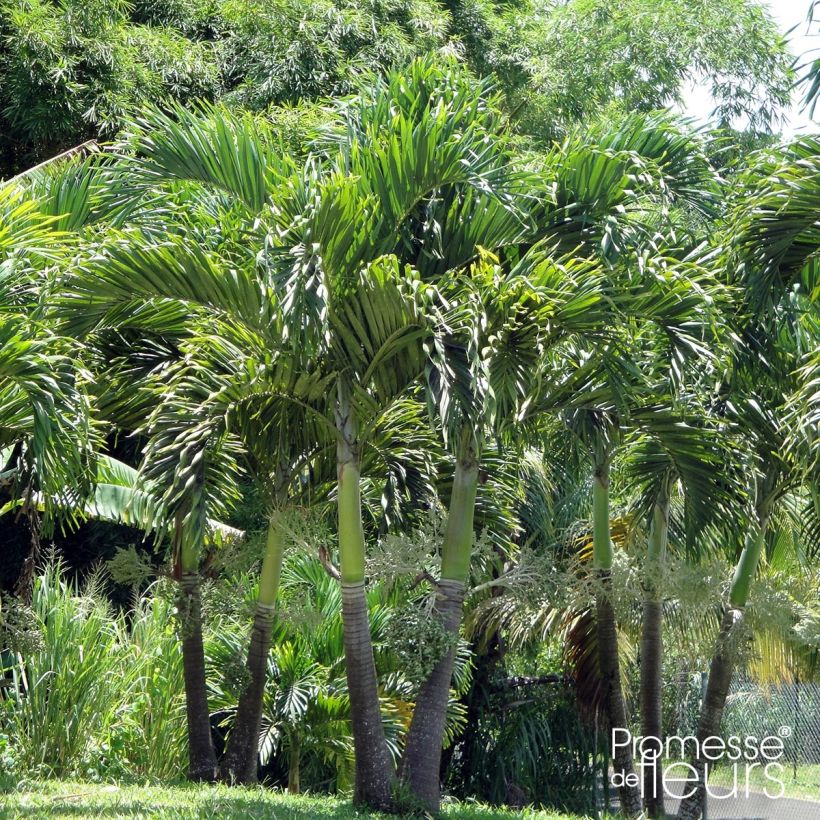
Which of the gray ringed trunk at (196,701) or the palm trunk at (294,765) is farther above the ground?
the gray ringed trunk at (196,701)

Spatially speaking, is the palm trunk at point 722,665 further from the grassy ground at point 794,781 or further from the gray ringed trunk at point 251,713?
the grassy ground at point 794,781

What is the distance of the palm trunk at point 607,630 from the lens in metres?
8.32

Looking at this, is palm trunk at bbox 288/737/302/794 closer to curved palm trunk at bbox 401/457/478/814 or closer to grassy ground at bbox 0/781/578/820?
grassy ground at bbox 0/781/578/820

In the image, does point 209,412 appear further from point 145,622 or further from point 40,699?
point 145,622

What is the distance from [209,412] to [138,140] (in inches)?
67.4

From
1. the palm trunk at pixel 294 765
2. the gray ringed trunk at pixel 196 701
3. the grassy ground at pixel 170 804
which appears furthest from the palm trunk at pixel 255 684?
the palm trunk at pixel 294 765

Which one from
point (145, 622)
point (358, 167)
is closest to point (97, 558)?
point (145, 622)

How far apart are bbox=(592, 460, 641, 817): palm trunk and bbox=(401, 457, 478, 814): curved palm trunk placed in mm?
1762

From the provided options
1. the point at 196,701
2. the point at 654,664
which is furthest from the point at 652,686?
the point at 196,701

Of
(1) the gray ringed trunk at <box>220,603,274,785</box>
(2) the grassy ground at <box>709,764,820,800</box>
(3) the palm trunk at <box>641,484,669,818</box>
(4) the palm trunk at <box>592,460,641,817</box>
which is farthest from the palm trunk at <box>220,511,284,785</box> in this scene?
(2) the grassy ground at <box>709,764,820,800</box>

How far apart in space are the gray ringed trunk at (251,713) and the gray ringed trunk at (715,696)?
3.32 m

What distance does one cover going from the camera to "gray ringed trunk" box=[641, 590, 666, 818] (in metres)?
8.64

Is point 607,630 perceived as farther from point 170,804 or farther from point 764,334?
point 170,804

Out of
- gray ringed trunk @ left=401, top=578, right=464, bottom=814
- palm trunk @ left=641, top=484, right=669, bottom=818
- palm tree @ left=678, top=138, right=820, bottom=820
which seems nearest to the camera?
gray ringed trunk @ left=401, top=578, right=464, bottom=814
